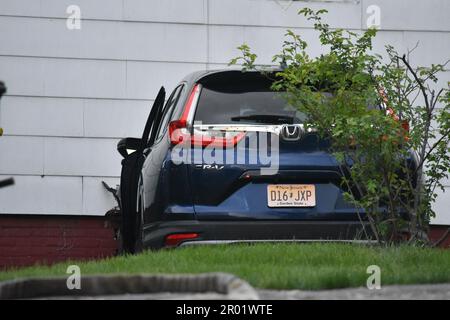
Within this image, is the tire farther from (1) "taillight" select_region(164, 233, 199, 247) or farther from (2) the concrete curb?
(2) the concrete curb

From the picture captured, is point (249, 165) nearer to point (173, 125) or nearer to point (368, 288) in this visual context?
point (173, 125)

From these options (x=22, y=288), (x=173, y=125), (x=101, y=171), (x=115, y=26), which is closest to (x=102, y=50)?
(x=115, y=26)

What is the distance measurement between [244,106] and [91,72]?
4.61m

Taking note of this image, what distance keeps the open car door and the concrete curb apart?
3023 millimetres

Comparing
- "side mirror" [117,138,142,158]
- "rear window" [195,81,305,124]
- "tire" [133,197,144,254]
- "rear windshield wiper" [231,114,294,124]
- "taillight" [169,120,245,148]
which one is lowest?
"tire" [133,197,144,254]

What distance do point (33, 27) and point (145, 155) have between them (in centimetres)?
388

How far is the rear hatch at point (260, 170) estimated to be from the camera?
919cm

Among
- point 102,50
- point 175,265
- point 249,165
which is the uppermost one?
point 102,50

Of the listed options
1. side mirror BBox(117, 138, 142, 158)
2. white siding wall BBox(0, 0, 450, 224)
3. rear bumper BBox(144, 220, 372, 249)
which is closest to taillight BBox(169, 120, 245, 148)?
rear bumper BBox(144, 220, 372, 249)

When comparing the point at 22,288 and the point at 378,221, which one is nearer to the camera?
the point at 22,288

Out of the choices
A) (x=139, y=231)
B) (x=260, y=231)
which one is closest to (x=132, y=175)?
(x=139, y=231)

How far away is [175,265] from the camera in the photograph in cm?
835

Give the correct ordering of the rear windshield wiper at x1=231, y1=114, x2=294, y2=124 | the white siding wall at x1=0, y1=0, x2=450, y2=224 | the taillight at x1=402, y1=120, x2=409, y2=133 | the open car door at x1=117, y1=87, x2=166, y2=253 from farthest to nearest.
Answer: the white siding wall at x1=0, y1=0, x2=450, y2=224, the open car door at x1=117, y1=87, x2=166, y2=253, the taillight at x1=402, y1=120, x2=409, y2=133, the rear windshield wiper at x1=231, y1=114, x2=294, y2=124

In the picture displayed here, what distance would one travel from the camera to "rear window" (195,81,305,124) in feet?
30.7
